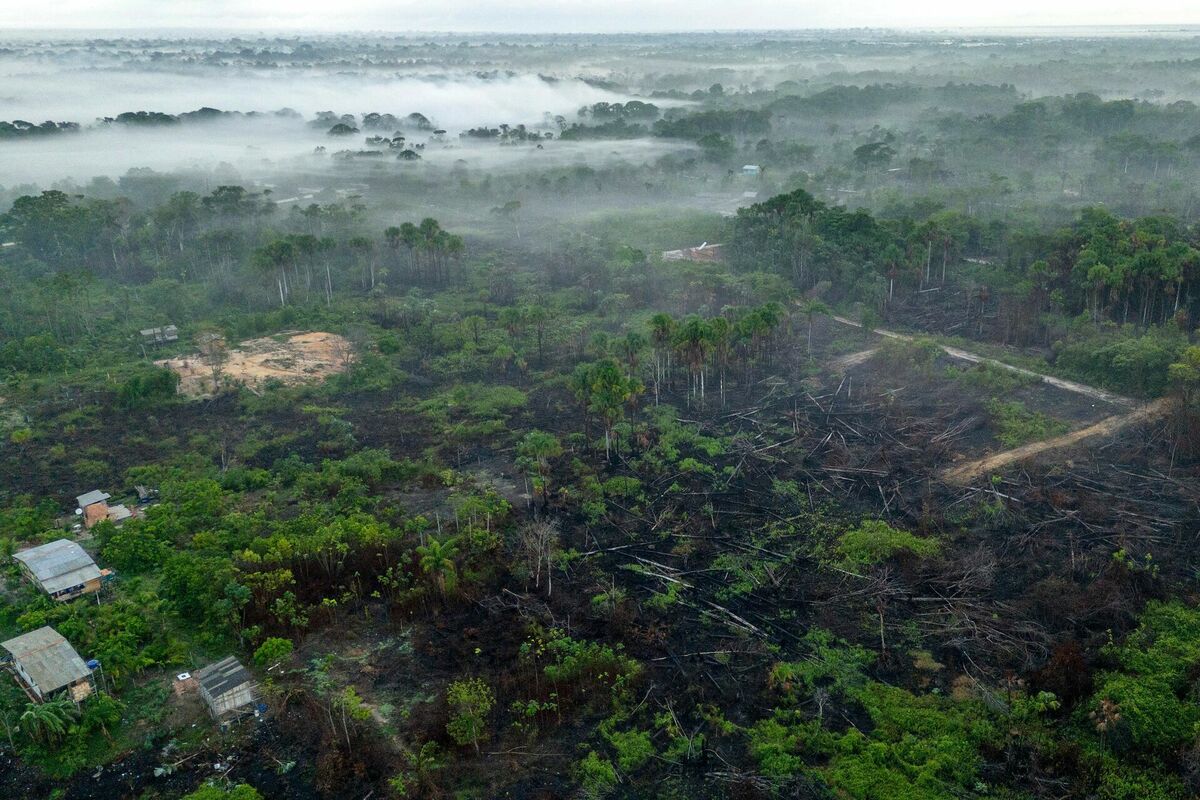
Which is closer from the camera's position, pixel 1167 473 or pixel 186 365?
pixel 1167 473

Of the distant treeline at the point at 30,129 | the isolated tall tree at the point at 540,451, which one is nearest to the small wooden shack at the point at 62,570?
the isolated tall tree at the point at 540,451

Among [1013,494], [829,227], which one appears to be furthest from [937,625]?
[829,227]

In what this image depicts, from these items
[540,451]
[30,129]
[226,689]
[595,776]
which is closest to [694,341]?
[540,451]

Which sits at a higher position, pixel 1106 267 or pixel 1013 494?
pixel 1106 267

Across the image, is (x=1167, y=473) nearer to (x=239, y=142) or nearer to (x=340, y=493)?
(x=340, y=493)

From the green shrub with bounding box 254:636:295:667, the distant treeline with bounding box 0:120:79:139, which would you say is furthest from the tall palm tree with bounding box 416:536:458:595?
the distant treeline with bounding box 0:120:79:139

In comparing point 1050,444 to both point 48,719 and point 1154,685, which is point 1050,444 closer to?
point 1154,685
